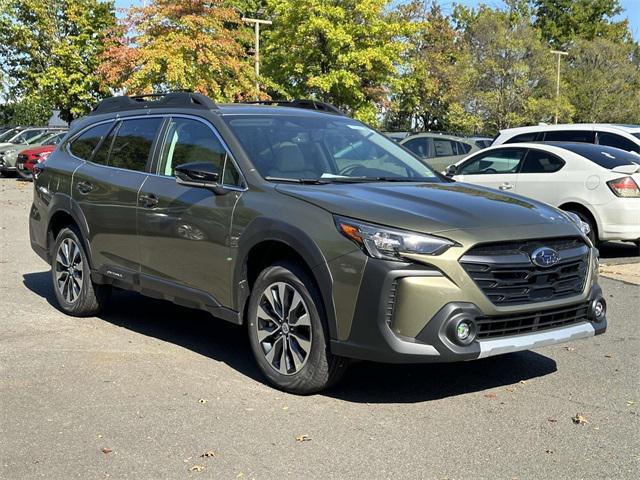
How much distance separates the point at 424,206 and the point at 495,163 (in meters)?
7.73

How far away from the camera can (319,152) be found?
5.68 m

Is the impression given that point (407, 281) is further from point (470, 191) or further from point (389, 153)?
point (389, 153)

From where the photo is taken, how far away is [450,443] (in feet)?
13.5

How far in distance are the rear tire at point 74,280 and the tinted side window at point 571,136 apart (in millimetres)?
10181

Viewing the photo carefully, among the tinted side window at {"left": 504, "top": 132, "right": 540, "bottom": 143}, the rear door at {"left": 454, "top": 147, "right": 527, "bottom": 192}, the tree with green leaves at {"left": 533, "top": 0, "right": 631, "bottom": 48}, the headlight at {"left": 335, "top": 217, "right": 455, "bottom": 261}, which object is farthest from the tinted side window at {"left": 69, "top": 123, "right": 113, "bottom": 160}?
the tree with green leaves at {"left": 533, "top": 0, "right": 631, "bottom": 48}

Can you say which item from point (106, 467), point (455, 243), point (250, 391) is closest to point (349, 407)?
point (250, 391)

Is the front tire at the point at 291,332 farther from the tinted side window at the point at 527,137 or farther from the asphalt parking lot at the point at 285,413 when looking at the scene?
the tinted side window at the point at 527,137

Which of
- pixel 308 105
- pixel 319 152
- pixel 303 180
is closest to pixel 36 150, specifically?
pixel 308 105

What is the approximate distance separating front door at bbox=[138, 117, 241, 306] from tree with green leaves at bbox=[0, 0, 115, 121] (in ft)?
105

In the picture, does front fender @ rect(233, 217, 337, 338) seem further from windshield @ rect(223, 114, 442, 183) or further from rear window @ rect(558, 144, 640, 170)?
rear window @ rect(558, 144, 640, 170)

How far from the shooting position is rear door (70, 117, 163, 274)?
6117mm

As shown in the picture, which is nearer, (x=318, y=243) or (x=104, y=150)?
(x=318, y=243)

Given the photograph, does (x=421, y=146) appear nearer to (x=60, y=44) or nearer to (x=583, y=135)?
(x=583, y=135)

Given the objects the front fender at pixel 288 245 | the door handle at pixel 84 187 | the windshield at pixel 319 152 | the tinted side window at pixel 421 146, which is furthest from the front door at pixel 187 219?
the tinted side window at pixel 421 146
